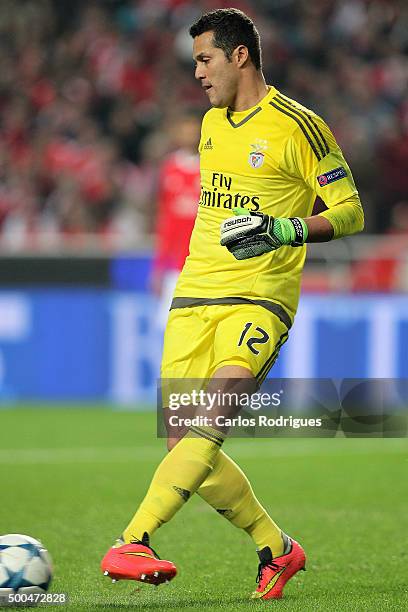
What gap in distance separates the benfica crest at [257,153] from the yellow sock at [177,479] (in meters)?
1.00

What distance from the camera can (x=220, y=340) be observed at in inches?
186

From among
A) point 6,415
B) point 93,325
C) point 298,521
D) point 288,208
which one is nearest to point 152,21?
point 93,325

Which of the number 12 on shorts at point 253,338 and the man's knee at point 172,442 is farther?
the man's knee at point 172,442

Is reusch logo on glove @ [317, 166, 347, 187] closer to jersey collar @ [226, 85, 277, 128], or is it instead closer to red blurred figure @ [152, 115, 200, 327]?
jersey collar @ [226, 85, 277, 128]

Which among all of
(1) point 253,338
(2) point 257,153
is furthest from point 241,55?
(1) point 253,338

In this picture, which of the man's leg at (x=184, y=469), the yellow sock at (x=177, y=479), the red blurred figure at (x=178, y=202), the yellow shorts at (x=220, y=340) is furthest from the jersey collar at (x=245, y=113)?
the red blurred figure at (x=178, y=202)

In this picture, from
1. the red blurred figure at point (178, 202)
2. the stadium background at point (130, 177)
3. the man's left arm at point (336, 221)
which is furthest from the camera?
the stadium background at point (130, 177)

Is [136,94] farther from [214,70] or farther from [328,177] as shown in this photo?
[328,177]

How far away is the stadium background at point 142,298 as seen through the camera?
593 cm

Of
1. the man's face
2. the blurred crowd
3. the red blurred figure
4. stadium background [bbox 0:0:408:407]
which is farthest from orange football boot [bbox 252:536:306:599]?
the blurred crowd

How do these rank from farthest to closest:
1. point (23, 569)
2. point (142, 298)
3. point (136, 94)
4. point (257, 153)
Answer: point (136, 94) < point (142, 298) < point (257, 153) < point (23, 569)

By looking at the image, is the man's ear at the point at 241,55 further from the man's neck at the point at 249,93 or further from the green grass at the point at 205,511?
the green grass at the point at 205,511

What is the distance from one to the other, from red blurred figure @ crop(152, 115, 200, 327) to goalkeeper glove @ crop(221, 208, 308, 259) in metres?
4.38

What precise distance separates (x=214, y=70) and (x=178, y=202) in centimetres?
444
